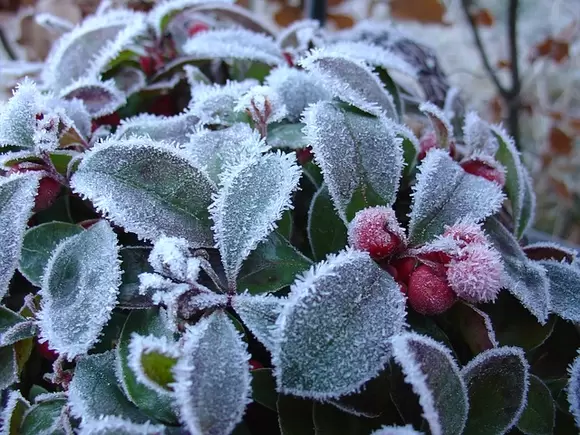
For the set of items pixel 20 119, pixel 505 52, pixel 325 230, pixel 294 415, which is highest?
pixel 20 119

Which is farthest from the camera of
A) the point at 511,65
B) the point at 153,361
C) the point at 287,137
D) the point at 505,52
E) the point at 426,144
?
the point at 505,52

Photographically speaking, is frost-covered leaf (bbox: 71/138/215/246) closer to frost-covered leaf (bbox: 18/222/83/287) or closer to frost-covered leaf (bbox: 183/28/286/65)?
frost-covered leaf (bbox: 18/222/83/287)

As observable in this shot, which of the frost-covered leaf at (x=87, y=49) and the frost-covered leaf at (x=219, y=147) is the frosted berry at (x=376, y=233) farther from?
the frost-covered leaf at (x=87, y=49)

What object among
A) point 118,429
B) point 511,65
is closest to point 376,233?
point 118,429

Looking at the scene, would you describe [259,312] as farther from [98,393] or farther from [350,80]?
Result: [350,80]

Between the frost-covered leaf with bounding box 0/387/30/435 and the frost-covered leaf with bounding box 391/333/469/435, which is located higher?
the frost-covered leaf with bounding box 391/333/469/435

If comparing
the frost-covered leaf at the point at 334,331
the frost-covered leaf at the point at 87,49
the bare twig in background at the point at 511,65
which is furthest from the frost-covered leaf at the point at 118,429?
the bare twig in background at the point at 511,65

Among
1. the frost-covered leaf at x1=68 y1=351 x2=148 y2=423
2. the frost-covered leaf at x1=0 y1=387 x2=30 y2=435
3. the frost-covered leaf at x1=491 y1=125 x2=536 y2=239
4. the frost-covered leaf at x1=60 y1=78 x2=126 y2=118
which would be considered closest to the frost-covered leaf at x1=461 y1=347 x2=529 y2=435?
the frost-covered leaf at x1=491 y1=125 x2=536 y2=239

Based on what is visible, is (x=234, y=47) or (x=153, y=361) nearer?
(x=153, y=361)
